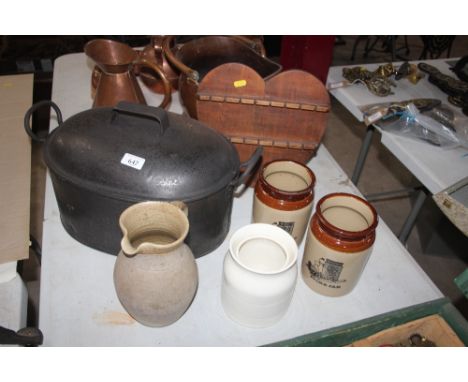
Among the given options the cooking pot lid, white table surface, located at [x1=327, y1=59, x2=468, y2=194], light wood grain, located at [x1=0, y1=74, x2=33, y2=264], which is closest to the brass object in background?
white table surface, located at [x1=327, y1=59, x2=468, y2=194]

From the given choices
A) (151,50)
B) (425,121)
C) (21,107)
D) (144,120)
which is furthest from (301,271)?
(21,107)

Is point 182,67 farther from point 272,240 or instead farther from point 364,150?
point 364,150

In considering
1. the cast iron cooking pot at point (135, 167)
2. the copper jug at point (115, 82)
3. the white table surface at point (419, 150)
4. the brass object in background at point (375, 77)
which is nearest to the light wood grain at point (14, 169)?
the cast iron cooking pot at point (135, 167)

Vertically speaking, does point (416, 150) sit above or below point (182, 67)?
below

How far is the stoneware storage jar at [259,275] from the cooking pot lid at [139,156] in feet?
0.41

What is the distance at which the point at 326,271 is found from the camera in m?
0.79

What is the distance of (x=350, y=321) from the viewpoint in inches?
31.4

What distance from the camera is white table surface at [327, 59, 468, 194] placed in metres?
1.09

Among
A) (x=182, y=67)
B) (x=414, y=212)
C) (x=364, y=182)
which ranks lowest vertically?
(x=364, y=182)

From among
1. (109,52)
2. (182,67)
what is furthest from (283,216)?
(109,52)

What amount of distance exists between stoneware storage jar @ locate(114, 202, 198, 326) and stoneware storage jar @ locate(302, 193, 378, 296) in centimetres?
25

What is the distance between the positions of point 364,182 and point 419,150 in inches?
44.2

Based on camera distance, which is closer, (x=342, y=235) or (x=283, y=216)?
(x=342, y=235)

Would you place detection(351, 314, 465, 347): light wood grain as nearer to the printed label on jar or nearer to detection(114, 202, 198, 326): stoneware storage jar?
the printed label on jar
